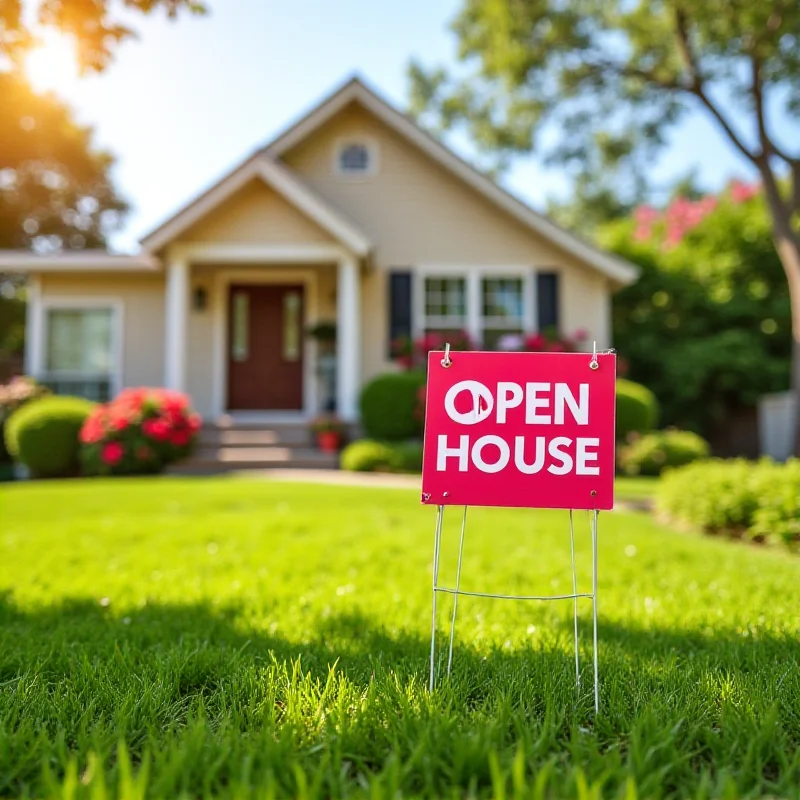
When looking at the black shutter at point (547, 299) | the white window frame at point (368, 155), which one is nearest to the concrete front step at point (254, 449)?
the black shutter at point (547, 299)

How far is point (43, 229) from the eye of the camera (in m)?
24.9

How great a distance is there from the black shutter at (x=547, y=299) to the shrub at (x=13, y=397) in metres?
8.72

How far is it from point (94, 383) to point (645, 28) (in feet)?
36.9

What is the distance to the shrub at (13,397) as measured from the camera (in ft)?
36.2

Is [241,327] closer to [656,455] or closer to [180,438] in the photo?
[180,438]

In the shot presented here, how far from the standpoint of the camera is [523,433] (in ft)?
7.09

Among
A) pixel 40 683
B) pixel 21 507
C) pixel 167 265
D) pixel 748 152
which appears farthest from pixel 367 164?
pixel 40 683

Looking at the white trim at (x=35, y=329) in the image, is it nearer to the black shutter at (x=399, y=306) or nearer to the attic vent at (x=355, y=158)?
the attic vent at (x=355, y=158)

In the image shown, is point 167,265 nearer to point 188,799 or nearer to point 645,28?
point 645,28

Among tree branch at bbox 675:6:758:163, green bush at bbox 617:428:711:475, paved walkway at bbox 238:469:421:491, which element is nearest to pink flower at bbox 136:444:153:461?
paved walkway at bbox 238:469:421:491

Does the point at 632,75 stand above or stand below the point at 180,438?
above

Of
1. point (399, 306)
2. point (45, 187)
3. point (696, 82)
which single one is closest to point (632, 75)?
point (696, 82)

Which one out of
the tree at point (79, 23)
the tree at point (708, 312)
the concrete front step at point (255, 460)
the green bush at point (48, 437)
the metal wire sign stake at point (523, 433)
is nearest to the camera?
the metal wire sign stake at point (523, 433)

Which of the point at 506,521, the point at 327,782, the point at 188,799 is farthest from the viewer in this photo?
the point at 506,521
